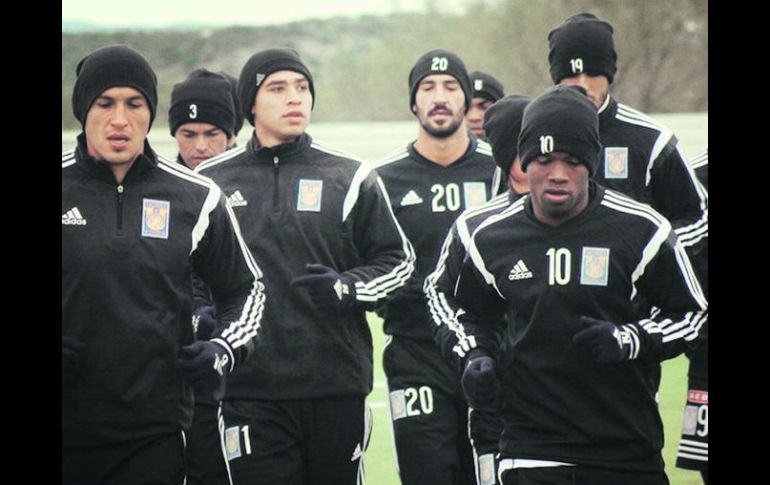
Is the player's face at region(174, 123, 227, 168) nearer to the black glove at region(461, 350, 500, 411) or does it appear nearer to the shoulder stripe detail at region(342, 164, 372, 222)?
the shoulder stripe detail at region(342, 164, 372, 222)

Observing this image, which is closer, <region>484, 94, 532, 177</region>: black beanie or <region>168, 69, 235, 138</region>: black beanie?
<region>484, 94, 532, 177</region>: black beanie

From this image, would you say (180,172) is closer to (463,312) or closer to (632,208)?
(463,312)

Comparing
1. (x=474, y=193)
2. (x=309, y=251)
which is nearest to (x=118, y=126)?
(x=309, y=251)

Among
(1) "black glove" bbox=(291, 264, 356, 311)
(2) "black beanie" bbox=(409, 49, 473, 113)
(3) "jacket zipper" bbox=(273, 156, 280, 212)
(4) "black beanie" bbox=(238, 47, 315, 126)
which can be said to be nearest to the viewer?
(1) "black glove" bbox=(291, 264, 356, 311)

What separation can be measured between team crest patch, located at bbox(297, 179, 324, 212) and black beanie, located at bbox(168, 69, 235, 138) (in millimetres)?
1651

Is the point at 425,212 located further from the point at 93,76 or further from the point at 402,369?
the point at 93,76

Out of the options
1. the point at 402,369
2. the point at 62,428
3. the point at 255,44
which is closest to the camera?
the point at 62,428

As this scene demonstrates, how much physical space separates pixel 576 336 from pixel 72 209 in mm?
1826

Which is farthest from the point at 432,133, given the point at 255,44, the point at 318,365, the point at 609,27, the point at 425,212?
the point at 255,44

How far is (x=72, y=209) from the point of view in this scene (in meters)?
5.82

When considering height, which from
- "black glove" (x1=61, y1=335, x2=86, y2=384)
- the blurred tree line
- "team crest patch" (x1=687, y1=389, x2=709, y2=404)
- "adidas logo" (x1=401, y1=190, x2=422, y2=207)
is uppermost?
the blurred tree line

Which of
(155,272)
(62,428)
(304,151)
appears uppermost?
(304,151)

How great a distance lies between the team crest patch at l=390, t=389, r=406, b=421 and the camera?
26.7 feet

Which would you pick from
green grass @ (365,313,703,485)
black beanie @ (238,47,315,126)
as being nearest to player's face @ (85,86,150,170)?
black beanie @ (238,47,315,126)
